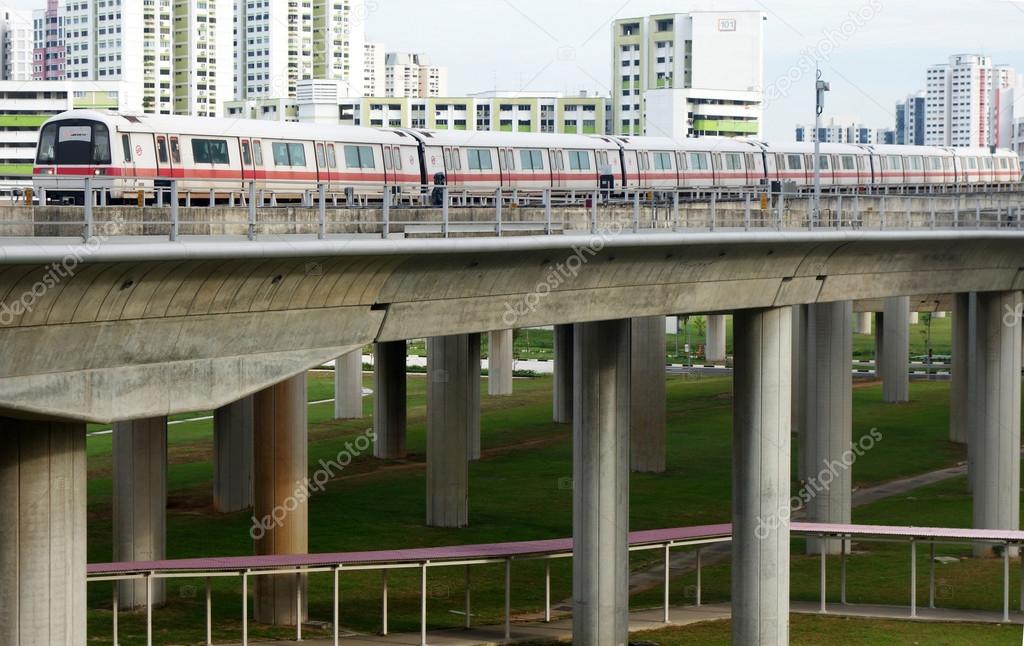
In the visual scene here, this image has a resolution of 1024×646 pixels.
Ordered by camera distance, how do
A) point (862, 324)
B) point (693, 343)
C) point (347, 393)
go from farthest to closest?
point (862, 324)
point (693, 343)
point (347, 393)

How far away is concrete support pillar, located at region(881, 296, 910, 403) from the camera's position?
70.6 m

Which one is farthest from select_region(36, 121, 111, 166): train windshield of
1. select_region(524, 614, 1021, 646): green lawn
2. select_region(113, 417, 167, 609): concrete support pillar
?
select_region(524, 614, 1021, 646): green lawn

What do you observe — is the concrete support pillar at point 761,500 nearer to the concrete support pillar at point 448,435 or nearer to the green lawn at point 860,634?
the green lawn at point 860,634

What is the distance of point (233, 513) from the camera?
4472cm

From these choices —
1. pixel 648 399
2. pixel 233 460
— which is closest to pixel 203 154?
pixel 233 460

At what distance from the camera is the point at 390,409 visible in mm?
55094

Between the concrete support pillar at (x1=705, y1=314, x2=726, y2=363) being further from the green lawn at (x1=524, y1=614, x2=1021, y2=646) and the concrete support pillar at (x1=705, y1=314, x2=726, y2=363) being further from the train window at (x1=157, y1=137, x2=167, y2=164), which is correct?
the green lawn at (x1=524, y1=614, x2=1021, y2=646)

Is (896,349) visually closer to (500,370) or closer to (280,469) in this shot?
(500,370)

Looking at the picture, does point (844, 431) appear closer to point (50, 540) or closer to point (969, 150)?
point (50, 540)

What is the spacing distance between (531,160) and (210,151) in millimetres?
14596

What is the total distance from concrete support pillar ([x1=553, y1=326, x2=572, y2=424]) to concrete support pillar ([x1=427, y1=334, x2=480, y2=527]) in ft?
74.6

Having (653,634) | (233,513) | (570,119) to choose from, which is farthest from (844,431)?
(570,119)

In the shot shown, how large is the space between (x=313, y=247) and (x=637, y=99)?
163242 mm

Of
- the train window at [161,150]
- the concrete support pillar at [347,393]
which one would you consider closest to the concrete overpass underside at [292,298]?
the train window at [161,150]
